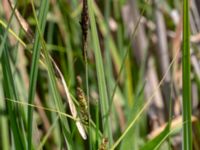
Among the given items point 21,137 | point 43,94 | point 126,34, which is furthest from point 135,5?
point 21,137

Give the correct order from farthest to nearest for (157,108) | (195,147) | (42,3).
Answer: (157,108), (195,147), (42,3)

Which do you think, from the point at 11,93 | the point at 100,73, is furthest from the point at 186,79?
the point at 11,93

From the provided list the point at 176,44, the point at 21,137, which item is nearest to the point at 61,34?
the point at 176,44

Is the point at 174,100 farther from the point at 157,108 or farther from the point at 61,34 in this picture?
the point at 61,34

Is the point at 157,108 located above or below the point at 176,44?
below

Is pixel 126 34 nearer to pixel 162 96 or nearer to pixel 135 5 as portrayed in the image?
pixel 135 5

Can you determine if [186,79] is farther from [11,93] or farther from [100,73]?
[11,93]

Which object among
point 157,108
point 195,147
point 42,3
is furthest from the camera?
point 157,108

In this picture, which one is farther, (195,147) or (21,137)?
(195,147)

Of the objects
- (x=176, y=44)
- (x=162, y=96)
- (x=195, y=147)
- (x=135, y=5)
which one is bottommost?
(x=195, y=147)
